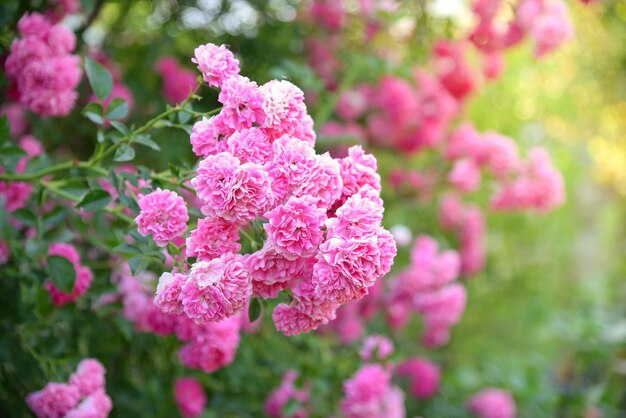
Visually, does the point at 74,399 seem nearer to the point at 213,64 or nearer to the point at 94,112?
the point at 94,112

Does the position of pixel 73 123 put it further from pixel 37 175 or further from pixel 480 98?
pixel 480 98

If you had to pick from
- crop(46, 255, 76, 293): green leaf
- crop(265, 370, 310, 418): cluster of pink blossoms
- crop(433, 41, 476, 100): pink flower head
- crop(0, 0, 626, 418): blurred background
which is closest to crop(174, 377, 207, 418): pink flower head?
crop(0, 0, 626, 418): blurred background

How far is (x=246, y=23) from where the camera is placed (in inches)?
97.3

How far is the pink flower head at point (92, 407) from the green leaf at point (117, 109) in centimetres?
51

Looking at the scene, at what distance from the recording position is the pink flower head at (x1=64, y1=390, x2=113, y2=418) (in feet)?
4.13

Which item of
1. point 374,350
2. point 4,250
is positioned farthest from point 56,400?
point 374,350

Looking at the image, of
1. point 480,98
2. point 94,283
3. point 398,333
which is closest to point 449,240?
point 398,333

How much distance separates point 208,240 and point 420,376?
1.94 meters

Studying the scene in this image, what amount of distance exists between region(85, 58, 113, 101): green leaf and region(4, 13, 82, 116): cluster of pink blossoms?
152 millimetres

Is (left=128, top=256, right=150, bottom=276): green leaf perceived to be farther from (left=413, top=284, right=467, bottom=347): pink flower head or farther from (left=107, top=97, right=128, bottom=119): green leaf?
(left=413, top=284, right=467, bottom=347): pink flower head

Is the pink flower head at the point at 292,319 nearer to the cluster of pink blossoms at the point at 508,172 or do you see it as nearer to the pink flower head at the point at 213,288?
the pink flower head at the point at 213,288

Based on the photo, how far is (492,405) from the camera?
2.88 metres

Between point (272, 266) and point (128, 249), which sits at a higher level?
point (272, 266)

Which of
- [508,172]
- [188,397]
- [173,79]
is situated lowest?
[188,397]
